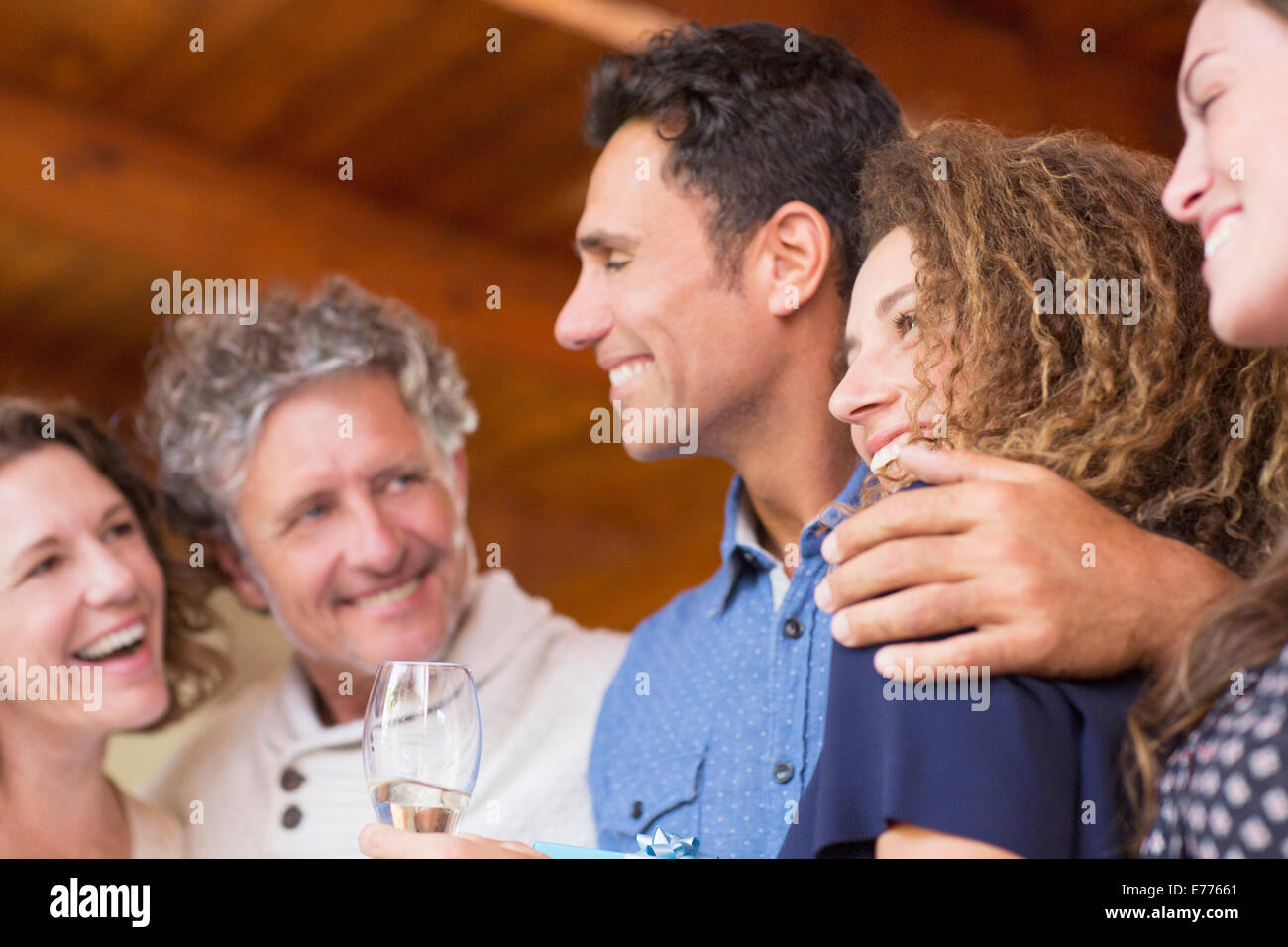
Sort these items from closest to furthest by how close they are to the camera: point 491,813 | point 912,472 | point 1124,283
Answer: point 912,472 < point 1124,283 < point 491,813

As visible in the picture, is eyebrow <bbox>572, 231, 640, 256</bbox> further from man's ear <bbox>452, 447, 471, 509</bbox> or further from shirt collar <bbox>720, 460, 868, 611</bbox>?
man's ear <bbox>452, 447, 471, 509</bbox>

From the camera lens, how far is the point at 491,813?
80.9 inches

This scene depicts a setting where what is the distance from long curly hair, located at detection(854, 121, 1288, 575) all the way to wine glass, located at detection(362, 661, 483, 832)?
0.49 meters

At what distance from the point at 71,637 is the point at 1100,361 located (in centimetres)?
163

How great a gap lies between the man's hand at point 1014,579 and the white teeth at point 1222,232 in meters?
0.20

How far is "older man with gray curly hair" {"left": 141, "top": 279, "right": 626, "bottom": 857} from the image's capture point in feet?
6.97

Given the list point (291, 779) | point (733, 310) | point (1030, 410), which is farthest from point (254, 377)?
point (1030, 410)

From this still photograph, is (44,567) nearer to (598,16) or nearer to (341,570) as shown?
(341,570)

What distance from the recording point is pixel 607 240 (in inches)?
67.2

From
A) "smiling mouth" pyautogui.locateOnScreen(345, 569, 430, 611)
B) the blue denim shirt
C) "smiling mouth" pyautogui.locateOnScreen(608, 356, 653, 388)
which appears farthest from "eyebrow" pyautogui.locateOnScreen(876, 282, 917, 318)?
"smiling mouth" pyautogui.locateOnScreen(345, 569, 430, 611)
